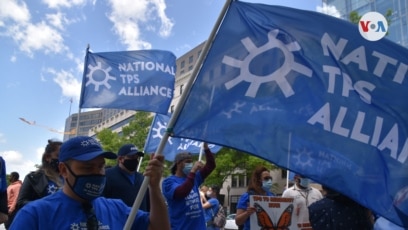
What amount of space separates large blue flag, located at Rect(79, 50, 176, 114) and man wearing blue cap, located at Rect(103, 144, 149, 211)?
8.08 ft

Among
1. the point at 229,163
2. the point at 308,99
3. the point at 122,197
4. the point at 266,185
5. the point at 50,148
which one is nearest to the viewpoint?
the point at 308,99

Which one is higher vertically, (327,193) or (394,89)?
(394,89)

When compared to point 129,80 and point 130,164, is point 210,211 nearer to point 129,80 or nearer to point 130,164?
point 129,80

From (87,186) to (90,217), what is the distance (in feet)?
0.53

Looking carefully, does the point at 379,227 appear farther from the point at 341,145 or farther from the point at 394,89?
the point at 394,89

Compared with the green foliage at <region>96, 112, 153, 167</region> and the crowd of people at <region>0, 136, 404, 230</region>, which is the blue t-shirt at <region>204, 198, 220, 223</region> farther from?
the green foliage at <region>96, 112, 153, 167</region>

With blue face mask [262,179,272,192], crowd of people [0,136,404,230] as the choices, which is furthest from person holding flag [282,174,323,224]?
blue face mask [262,179,272,192]

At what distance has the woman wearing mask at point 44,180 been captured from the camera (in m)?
3.91

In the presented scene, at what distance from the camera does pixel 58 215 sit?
2.06 metres

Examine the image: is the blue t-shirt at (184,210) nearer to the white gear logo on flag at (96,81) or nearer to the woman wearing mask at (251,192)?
the woman wearing mask at (251,192)

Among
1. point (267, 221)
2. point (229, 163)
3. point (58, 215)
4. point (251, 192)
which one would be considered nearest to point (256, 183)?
point (251, 192)

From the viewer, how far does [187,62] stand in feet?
220

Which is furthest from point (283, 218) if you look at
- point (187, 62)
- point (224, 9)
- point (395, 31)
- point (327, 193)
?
point (187, 62)

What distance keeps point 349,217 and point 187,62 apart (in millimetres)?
64386
